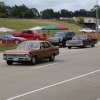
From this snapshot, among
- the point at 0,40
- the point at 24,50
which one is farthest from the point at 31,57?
the point at 0,40

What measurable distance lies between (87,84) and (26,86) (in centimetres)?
219

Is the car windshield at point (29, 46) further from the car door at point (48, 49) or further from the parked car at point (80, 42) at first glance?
the parked car at point (80, 42)

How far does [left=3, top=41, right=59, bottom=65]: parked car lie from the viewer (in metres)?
19.1

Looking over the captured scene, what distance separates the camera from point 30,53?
62.8ft

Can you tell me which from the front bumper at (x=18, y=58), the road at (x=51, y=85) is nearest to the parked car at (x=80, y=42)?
the front bumper at (x=18, y=58)

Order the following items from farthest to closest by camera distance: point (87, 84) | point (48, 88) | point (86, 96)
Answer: point (87, 84), point (48, 88), point (86, 96)

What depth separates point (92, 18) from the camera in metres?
155

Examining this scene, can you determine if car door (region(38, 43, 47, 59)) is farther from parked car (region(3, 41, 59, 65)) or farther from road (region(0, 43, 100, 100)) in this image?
road (region(0, 43, 100, 100))

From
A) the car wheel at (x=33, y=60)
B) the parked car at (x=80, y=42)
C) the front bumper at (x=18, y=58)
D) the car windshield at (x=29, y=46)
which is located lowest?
the parked car at (x=80, y=42)

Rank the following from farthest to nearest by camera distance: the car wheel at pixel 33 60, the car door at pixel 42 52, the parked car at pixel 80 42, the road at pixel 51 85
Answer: the parked car at pixel 80 42 → the car door at pixel 42 52 → the car wheel at pixel 33 60 → the road at pixel 51 85

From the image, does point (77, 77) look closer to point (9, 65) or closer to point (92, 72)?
point (92, 72)

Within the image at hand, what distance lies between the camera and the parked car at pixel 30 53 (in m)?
19.1

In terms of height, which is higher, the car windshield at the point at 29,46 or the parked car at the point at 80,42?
the car windshield at the point at 29,46

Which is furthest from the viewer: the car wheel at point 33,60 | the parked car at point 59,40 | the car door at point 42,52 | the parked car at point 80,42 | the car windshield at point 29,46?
the parked car at point 59,40
